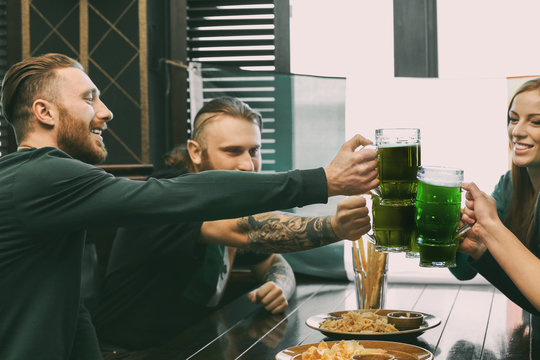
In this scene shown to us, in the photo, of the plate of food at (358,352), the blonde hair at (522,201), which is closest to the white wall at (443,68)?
the blonde hair at (522,201)

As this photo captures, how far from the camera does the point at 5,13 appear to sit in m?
3.29

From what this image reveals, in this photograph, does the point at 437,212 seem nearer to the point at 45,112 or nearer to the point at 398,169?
the point at 398,169

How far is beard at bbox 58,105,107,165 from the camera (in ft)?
4.99

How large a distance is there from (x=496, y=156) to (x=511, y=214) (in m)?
0.69

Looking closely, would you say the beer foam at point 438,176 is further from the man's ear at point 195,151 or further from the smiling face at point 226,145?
the man's ear at point 195,151

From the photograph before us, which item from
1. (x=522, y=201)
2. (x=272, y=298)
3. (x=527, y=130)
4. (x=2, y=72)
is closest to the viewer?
(x=272, y=298)

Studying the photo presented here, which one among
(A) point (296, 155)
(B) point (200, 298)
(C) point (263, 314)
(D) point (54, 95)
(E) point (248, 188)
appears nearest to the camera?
(E) point (248, 188)

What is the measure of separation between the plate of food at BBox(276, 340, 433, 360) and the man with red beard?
304 millimetres

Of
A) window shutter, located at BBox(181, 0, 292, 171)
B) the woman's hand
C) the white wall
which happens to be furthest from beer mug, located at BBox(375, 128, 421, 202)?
window shutter, located at BBox(181, 0, 292, 171)

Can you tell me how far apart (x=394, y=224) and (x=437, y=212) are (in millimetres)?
103

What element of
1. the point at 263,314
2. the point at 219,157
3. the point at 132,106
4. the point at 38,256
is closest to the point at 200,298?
the point at 263,314

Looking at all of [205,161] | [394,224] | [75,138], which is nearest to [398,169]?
[394,224]

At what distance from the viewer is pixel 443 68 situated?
335 cm

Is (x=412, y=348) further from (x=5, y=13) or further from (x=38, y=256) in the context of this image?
(x=5, y=13)
